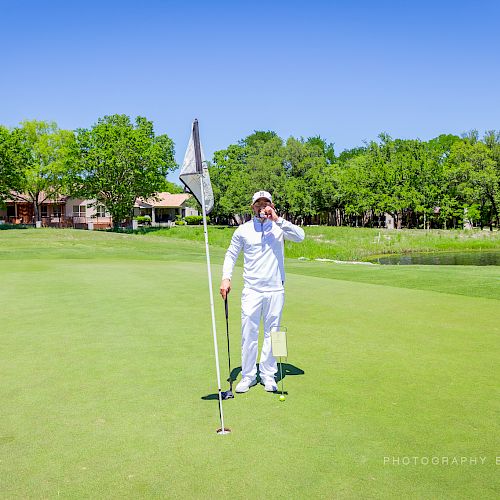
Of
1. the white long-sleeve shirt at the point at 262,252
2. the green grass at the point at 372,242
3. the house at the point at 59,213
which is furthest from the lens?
the house at the point at 59,213

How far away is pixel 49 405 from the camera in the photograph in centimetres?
642

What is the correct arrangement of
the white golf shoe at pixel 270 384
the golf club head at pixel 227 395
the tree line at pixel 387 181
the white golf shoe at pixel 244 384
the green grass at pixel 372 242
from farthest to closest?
the tree line at pixel 387 181, the green grass at pixel 372 242, the white golf shoe at pixel 244 384, the white golf shoe at pixel 270 384, the golf club head at pixel 227 395

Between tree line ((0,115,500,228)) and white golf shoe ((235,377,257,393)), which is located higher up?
tree line ((0,115,500,228))

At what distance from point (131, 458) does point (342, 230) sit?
60654 millimetres

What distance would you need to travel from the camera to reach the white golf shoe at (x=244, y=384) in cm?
701

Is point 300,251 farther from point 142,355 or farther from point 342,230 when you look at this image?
point 142,355

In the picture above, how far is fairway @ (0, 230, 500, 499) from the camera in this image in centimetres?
459

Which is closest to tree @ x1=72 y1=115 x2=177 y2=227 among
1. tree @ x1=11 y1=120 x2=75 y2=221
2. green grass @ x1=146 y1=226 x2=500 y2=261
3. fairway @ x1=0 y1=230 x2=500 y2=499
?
tree @ x1=11 y1=120 x2=75 y2=221

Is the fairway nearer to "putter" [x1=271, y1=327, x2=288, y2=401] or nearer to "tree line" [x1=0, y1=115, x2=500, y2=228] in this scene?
"putter" [x1=271, y1=327, x2=288, y2=401]

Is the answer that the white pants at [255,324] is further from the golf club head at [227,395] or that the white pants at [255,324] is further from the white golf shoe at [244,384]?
the golf club head at [227,395]

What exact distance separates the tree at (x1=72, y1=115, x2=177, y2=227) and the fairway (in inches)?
2329

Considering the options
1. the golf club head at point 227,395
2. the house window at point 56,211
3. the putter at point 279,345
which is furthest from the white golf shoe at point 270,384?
the house window at point 56,211

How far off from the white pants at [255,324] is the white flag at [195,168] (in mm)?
1280

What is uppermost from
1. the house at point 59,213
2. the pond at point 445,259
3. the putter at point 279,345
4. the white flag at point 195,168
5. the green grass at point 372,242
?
the house at point 59,213
